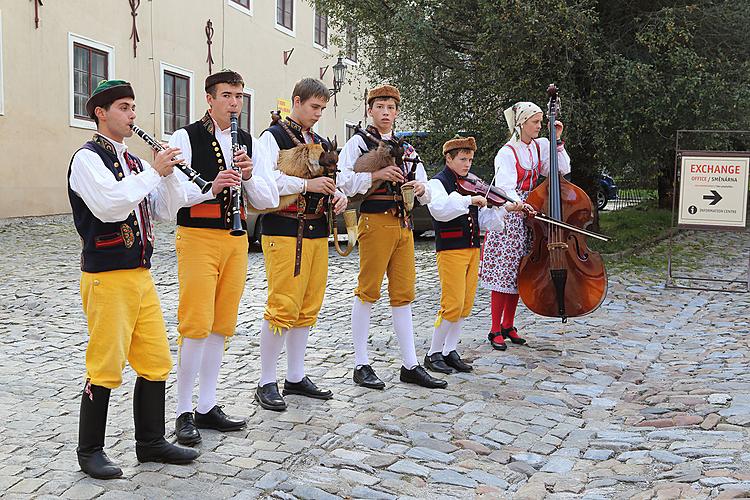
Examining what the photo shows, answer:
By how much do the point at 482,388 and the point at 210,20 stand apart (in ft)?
56.1

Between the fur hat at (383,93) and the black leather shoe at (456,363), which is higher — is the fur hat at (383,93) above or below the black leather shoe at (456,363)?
above

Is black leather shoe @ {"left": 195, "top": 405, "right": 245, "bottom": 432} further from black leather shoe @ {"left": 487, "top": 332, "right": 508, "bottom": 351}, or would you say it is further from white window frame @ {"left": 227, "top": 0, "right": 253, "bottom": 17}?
white window frame @ {"left": 227, "top": 0, "right": 253, "bottom": 17}

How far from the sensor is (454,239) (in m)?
5.88

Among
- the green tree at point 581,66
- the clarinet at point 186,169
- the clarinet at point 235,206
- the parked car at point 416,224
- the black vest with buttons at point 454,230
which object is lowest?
the parked car at point 416,224

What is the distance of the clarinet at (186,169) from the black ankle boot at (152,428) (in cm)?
98

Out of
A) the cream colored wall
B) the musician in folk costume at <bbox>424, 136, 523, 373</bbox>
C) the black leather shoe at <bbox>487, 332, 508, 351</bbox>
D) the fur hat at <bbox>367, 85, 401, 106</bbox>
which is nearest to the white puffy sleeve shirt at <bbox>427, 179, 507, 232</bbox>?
the musician in folk costume at <bbox>424, 136, 523, 373</bbox>

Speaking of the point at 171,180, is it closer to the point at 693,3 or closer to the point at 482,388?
the point at 482,388

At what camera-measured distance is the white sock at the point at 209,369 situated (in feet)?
15.0

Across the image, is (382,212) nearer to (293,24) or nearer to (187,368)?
(187,368)

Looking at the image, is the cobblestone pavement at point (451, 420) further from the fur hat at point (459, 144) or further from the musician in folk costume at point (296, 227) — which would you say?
the fur hat at point (459, 144)

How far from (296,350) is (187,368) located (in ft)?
3.18

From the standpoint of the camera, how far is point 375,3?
12.8m

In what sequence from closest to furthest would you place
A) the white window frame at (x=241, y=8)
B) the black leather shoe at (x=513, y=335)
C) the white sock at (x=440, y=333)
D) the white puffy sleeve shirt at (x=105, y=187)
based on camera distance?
the white puffy sleeve shirt at (x=105, y=187) → the white sock at (x=440, y=333) → the black leather shoe at (x=513, y=335) → the white window frame at (x=241, y=8)

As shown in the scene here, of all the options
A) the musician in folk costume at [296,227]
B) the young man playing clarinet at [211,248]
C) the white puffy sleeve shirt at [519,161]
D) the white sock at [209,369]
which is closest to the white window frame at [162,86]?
the white puffy sleeve shirt at [519,161]
